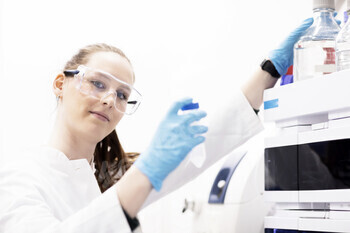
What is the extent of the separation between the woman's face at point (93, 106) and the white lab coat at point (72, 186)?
0.38 feet

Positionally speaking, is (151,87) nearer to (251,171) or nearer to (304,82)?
(251,171)

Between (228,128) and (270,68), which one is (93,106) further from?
(270,68)

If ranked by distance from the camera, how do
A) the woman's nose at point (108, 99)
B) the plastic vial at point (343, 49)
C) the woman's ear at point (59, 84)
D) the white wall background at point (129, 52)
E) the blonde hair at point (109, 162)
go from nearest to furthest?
the plastic vial at point (343, 49), the woman's nose at point (108, 99), the woman's ear at point (59, 84), the blonde hair at point (109, 162), the white wall background at point (129, 52)

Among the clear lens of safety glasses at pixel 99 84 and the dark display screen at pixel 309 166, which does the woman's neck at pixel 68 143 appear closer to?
the clear lens of safety glasses at pixel 99 84

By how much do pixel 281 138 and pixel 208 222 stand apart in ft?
1.86

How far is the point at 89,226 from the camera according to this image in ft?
3.77

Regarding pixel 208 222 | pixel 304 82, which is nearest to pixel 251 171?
pixel 208 222

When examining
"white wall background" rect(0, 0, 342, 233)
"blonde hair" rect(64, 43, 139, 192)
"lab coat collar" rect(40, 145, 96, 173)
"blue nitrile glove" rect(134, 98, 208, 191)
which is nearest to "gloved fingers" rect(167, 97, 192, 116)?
"blue nitrile glove" rect(134, 98, 208, 191)

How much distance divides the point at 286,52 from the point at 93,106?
63 centimetres

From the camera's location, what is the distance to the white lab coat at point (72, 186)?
115cm

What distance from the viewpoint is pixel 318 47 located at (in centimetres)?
141

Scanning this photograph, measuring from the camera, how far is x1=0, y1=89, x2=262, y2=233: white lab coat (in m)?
1.15

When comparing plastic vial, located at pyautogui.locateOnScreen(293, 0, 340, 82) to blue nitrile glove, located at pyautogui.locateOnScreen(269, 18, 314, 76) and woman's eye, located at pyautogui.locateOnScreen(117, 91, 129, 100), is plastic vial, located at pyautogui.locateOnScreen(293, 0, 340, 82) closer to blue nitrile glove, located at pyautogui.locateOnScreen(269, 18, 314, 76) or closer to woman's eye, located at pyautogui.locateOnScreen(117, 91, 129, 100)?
blue nitrile glove, located at pyautogui.locateOnScreen(269, 18, 314, 76)

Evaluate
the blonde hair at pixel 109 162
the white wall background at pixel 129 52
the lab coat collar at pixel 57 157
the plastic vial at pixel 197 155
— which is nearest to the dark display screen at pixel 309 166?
the plastic vial at pixel 197 155
